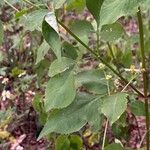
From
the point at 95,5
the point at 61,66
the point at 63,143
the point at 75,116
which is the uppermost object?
the point at 95,5

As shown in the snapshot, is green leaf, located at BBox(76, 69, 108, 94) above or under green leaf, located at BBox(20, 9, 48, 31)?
under

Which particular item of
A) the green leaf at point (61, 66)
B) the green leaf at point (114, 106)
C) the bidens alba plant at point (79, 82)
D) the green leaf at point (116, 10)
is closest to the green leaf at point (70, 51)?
the bidens alba plant at point (79, 82)

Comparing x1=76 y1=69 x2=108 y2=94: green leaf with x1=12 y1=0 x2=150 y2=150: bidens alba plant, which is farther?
x1=76 y1=69 x2=108 y2=94: green leaf

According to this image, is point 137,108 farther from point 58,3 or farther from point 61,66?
point 58,3

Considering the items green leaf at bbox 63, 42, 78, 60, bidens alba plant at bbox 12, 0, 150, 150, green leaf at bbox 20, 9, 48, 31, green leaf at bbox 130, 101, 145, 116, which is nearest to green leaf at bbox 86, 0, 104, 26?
bidens alba plant at bbox 12, 0, 150, 150

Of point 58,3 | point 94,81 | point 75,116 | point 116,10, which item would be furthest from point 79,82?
point 116,10

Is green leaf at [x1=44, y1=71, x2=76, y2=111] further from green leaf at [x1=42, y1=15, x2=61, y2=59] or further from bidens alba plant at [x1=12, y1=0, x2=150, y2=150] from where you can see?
green leaf at [x1=42, y1=15, x2=61, y2=59]

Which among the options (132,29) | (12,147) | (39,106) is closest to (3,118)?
(12,147)
